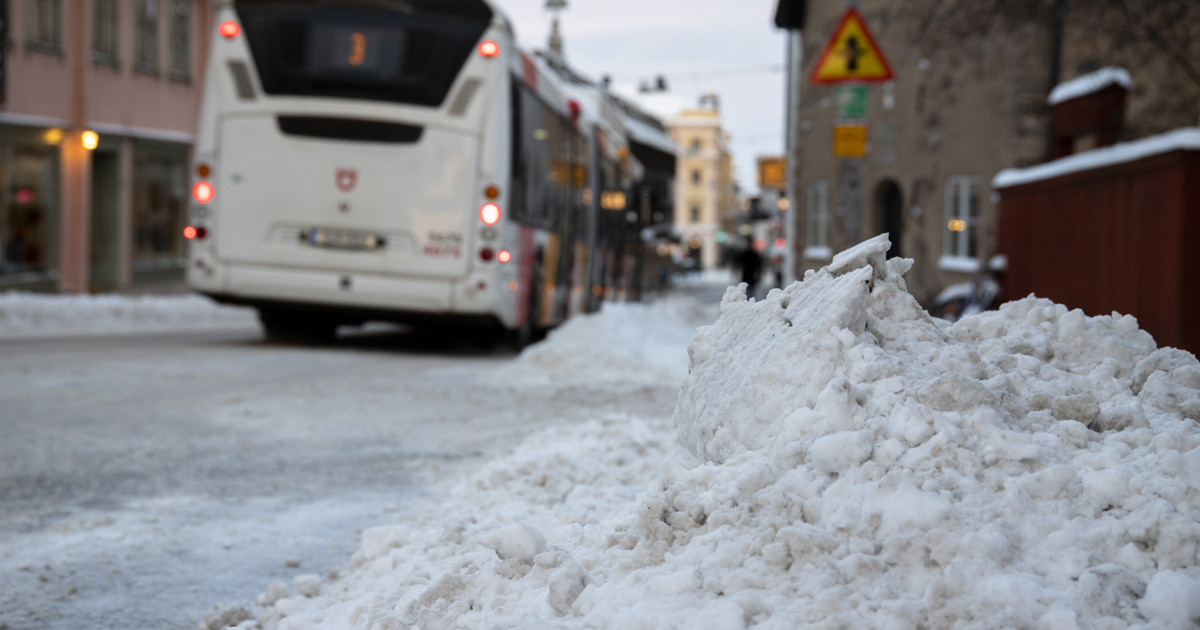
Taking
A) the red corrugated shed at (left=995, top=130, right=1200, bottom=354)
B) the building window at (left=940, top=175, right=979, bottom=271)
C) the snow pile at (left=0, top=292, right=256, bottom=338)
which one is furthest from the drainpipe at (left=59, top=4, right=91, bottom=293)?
the red corrugated shed at (left=995, top=130, right=1200, bottom=354)

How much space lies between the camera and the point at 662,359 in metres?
13.4

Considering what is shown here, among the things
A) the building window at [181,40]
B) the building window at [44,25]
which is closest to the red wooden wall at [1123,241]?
the building window at [44,25]

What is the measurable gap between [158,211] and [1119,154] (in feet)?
83.0

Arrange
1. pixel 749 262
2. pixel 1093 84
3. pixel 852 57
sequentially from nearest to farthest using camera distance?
pixel 852 57 → pixel 1093 84 → pixel 749 262

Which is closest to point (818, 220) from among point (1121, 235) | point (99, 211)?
point (99, 211)

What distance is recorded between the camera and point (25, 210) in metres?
25.6

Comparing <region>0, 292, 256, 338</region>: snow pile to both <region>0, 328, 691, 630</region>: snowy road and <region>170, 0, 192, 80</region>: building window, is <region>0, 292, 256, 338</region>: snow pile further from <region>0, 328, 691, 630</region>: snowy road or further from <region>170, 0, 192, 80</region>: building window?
<region>170, 0, 192, 80</region>: building window

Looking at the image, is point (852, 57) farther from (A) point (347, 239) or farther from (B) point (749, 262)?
(B) point (749, 262)

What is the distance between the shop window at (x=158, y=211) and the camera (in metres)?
30.6

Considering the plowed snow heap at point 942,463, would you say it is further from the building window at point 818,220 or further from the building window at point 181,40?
the building window at point 181,40

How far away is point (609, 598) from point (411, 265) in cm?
1081

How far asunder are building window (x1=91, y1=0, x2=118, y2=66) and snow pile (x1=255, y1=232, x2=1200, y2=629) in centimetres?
2602

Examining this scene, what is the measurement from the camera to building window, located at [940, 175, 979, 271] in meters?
23.5

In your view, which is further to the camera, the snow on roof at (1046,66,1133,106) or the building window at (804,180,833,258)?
the building window at (804,180,833,258)
